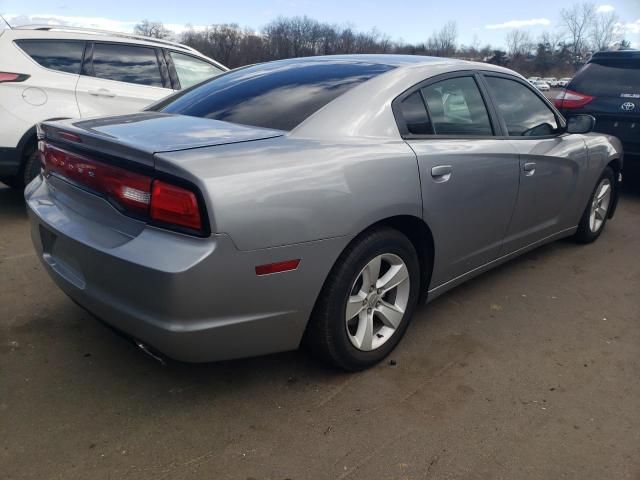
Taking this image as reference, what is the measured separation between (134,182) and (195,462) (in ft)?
3.56

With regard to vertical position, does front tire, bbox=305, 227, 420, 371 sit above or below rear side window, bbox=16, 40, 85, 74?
below

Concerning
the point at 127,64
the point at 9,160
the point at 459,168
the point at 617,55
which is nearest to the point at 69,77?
the point at 127,64

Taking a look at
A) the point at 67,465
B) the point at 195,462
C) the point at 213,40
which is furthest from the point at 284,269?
the point at 213,40

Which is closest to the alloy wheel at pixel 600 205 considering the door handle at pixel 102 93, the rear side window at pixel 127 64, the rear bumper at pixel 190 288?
the rear bumper at pixel 190 288

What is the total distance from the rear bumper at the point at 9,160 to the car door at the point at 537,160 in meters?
3.92

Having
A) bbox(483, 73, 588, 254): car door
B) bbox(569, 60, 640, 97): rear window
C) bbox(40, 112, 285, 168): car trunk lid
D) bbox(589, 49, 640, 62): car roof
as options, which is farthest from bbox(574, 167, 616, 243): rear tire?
bbox(40, 112, 285, 168): car trunk lid

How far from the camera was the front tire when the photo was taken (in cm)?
238

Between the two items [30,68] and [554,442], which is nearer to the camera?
[554,442]

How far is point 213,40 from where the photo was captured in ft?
222

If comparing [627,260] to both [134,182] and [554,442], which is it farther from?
[134,182]

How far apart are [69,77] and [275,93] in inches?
128

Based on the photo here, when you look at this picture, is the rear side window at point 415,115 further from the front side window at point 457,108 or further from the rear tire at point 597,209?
the rear tire at point 597,209

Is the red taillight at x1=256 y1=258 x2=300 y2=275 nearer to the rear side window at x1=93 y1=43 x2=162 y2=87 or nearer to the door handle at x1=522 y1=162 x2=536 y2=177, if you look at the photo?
the door handle at x1=522 y1=162 x2=536 y2=177

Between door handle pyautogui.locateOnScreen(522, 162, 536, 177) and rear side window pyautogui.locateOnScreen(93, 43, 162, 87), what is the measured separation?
13.2 ft
